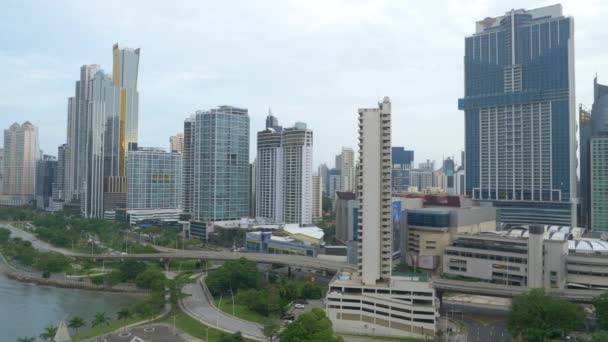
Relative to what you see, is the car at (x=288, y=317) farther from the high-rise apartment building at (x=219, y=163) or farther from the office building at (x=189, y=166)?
the office building at (x=189, y=166)

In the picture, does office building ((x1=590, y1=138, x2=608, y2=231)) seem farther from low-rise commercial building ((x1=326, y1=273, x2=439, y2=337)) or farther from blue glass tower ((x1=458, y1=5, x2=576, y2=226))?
low-rise commercial building ((x1=326, y1=273, x2=439, y2=337))

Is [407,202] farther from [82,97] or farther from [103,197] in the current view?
[82,97]

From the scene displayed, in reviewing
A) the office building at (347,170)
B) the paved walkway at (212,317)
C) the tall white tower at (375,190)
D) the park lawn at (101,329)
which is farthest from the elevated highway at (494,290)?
the office building at (347,170)

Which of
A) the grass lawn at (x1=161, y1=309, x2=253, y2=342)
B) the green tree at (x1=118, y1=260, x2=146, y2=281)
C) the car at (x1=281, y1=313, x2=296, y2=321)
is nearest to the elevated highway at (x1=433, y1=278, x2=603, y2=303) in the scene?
the car at (x1=281, y1=313, x2=296, y2=321)

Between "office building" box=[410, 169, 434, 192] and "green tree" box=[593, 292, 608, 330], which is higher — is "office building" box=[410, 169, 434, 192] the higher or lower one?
the higher one

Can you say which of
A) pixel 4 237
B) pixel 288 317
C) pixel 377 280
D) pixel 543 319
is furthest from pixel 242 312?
pixel 4 237

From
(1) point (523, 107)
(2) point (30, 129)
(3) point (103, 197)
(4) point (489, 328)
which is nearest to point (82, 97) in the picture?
(3) point (103, 197)

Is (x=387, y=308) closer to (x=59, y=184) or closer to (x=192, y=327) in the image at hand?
(x=192, y=327)
